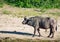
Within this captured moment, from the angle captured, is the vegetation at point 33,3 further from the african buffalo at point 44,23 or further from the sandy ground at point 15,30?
the african buffalo at point 44,23

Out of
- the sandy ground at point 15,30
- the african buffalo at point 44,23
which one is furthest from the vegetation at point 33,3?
the african buffalo at point 44,23

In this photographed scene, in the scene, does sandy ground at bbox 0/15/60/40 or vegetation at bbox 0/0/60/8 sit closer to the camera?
sandy ground at bbox 0/15/60/40

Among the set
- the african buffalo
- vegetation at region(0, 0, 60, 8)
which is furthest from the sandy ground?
vegetation at region(0, 0, 60, 8)

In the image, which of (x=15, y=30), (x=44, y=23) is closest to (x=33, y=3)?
(x=15, y=30)

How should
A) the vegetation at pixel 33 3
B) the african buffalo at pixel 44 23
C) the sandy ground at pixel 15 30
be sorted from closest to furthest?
the african buffalo at pixel 44 23, the sandy ground at pixel 15 30, the vegetation at pixel 33 3

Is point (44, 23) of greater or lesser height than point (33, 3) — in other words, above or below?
above

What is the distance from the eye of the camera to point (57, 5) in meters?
26.7

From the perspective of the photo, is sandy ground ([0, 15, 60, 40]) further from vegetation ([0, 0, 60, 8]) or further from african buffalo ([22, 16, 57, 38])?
vegetation ([0, 0, 60, 8])

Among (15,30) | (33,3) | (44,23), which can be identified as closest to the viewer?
(44,23)

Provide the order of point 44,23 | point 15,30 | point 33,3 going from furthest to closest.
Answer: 1. point 33,3
2. point 15,30
3. point 44,23

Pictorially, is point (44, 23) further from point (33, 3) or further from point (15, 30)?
point (33, 3)

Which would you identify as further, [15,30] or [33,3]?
[33,3]

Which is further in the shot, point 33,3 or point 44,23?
point 33,3

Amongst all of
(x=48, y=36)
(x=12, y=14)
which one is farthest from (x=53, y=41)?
(x=12, y=14)
